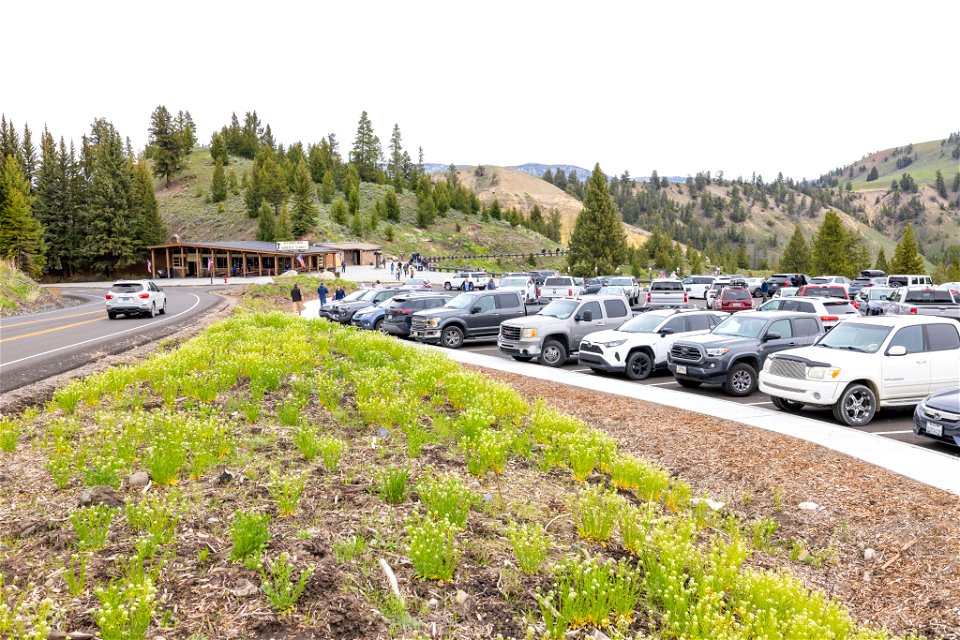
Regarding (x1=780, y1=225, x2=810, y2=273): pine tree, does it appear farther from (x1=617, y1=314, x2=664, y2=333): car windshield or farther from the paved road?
the paved road

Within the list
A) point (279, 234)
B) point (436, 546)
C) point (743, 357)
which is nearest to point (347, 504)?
point (436, 546)

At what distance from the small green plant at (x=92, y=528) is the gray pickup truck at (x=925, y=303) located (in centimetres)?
2842

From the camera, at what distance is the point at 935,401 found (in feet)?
31.7

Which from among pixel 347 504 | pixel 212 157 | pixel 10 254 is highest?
pixel 212 157

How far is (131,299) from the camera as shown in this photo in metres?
28.1

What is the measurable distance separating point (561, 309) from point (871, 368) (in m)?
9.03

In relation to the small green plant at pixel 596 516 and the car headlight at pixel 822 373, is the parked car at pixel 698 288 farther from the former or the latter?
the small green plant at pixel 596 516

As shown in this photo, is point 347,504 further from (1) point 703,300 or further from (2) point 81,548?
(1) point 703,300

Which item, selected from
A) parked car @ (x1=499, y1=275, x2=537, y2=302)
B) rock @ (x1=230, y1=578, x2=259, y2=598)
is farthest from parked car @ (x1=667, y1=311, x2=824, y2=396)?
parked car @ (x1=499, y1=275, x2=537, y2=302)

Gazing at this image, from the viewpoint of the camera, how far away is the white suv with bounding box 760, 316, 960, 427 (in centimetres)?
1105

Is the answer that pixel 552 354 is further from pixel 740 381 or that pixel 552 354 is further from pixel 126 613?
pixel 126 613

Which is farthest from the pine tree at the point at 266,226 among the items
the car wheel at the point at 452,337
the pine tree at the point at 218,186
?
the car wheel at the point at 452,337

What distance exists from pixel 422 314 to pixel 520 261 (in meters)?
86.6

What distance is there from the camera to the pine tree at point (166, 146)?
127 meters
